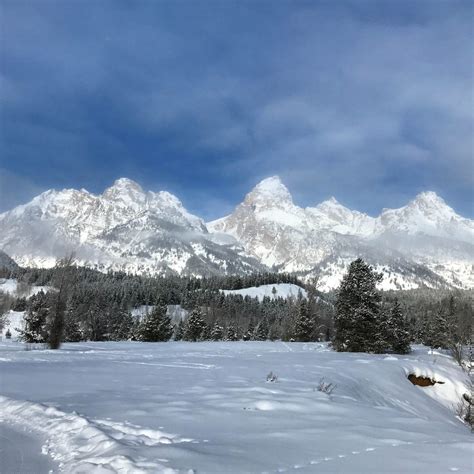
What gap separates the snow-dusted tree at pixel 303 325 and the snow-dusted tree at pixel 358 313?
20253 millimetres

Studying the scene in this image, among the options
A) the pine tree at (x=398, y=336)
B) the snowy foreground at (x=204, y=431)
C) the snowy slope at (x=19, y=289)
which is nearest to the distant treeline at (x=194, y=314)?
the snowy slope at (x=19, y=289)

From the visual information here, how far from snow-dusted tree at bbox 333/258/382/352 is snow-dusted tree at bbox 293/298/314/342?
20.3 meters

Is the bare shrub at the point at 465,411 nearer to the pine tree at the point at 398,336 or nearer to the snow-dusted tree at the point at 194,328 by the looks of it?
the pine tree at the point at 398,336

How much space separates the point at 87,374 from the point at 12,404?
230 inches

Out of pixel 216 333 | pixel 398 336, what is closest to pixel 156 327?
pixel 216 333

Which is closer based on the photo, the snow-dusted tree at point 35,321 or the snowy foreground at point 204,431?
the snowy foreground at point 204,431

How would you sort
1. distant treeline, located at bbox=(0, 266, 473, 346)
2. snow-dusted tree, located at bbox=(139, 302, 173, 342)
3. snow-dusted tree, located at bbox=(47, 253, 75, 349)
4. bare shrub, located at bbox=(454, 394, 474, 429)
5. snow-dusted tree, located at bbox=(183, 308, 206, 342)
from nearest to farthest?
bare shrub, located at bbox=(454, 394, 474, 429) < snow-dusted tree, located at bbox=(47, 253, 75, 349) < distant treeline, located at bbox=(0, 266, 473, 346) < snow-dusted tree, located at bbox=(139, 302, 173, 342) < snow-dusted tree, located at bbox=(183, 308, 206, 342)

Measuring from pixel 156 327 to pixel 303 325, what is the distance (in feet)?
71.7

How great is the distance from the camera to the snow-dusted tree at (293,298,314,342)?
207 ft

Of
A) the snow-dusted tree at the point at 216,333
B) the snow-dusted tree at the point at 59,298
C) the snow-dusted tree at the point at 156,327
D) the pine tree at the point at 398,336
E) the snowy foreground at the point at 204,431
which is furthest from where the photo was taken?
→ the snow-dusted tree at the point at 216,333

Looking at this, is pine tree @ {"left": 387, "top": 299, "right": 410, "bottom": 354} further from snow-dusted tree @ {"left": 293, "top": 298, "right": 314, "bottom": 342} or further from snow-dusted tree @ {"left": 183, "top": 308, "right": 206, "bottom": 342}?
snow-dusted tree @ {"left": 183, "top": 308, "right": 206, "bottom": 342}

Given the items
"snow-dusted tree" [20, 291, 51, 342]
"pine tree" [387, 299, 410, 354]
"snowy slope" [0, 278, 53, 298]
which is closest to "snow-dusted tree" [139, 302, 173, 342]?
"snow-dusted tree" [20, 291, 51, 342]

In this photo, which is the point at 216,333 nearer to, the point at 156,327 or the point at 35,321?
the point at 156,327

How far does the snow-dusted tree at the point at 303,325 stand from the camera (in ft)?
207
